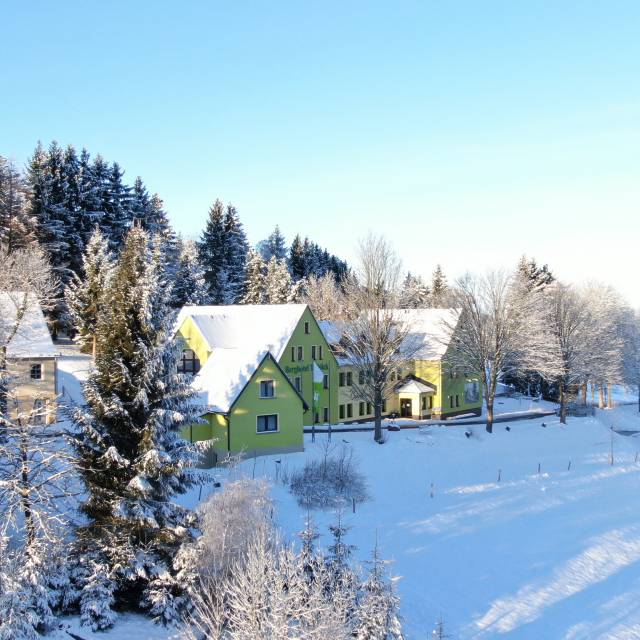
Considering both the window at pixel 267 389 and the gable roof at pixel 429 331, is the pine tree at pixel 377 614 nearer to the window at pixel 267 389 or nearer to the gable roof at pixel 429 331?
the window at pixel 267 389

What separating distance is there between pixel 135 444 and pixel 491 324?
3636cm

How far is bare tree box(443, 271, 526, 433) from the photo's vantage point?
52.3 meters

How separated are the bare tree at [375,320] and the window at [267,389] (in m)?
9.04

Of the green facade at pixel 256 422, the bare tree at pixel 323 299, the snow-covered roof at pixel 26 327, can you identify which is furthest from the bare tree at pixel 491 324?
the snow-covered roof at pixel 26 327

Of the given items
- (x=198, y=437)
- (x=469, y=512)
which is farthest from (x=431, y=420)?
(x=198, y=437)

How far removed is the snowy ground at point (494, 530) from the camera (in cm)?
2459

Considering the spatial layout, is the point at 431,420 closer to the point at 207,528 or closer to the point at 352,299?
the point at 352,299

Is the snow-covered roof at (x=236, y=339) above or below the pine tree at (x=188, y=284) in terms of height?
below

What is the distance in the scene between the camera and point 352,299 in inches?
1828

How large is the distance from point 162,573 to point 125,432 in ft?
16.1

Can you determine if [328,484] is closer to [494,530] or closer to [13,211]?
[494,530]

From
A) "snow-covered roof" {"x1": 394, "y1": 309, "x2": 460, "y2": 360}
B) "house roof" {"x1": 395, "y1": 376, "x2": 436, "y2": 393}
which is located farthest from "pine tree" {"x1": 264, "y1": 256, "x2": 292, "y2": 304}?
"house roof" {"x1": 395, "y1": 376, "x2": 436, "y2": 393}

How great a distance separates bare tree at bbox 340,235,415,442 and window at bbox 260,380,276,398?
904 centimetres

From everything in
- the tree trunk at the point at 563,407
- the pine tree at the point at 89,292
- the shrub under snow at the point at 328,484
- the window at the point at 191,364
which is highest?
the pine tree at the point at 89,292
